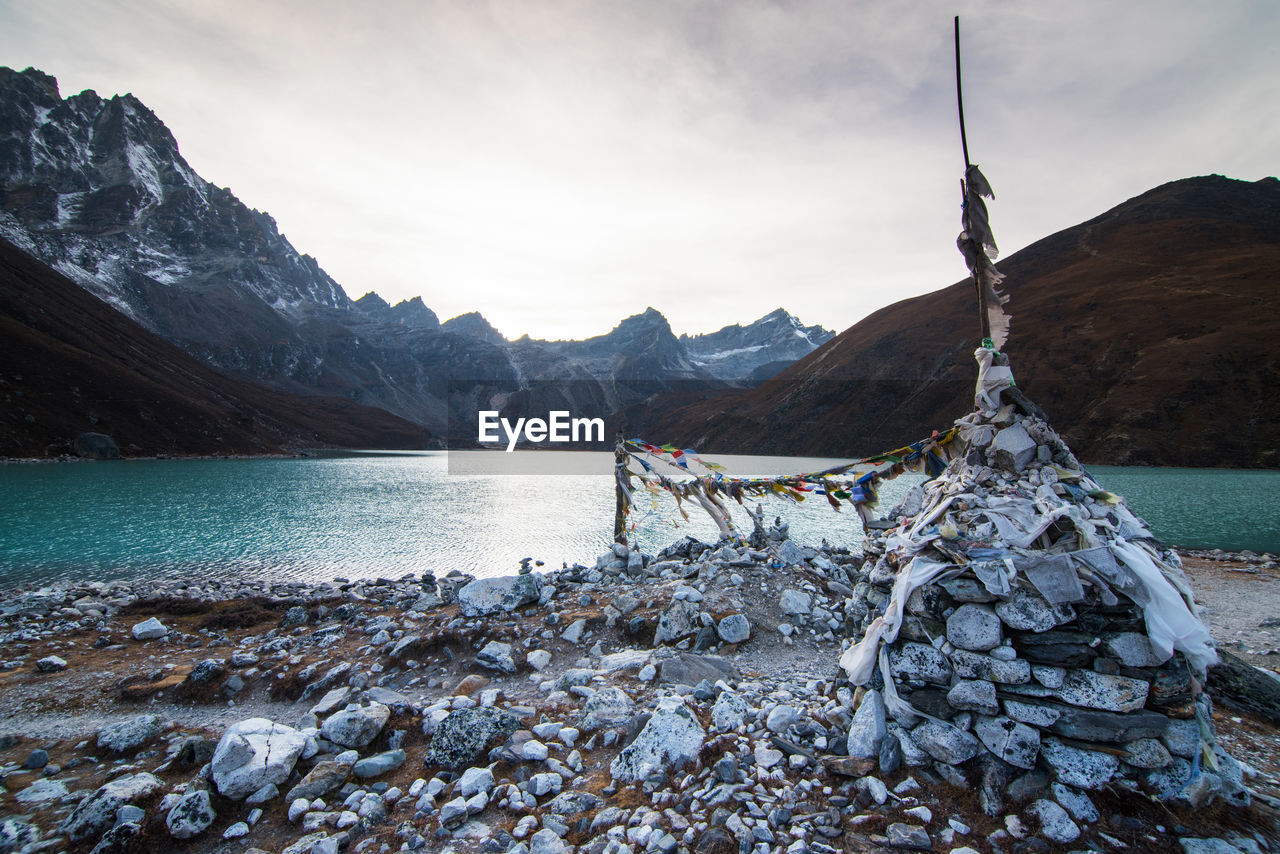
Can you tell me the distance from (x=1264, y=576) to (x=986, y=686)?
2458 centimetres

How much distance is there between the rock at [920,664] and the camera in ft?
19.2

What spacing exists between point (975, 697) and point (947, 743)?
55 centimetres

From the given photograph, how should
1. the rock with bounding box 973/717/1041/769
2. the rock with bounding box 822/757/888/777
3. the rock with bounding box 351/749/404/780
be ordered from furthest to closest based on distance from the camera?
the rock with bounding box 351/749/404/780
the rock with bounding box 822/757/888/777
the rock with bounding box 973/717/1041/769

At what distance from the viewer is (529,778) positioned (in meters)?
6.25

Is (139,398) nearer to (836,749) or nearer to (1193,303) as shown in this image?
(836,749)

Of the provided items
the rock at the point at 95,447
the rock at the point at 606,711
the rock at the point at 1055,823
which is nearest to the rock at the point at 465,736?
the rock at the point at 606,711

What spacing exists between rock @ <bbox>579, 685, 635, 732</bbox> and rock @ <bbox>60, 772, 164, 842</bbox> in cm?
495

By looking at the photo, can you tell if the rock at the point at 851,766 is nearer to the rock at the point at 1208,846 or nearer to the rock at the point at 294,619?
the rock at the point at 1208,846

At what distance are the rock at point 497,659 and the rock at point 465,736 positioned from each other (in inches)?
111

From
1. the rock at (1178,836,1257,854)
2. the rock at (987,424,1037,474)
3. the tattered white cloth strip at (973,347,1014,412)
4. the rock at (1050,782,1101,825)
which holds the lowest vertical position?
the rock at (1178,836,1257,854)

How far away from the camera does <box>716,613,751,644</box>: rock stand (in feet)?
34.7

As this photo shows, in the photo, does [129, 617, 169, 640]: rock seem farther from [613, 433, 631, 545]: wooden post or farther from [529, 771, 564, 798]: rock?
[529, 771, 564, 798]: rock

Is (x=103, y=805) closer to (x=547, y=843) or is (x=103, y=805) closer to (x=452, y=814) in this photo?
(x=452, y=814)

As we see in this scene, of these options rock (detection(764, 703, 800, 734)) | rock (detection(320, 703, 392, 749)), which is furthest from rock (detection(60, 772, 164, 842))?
rock (detection(764, 703, 800, 734))
